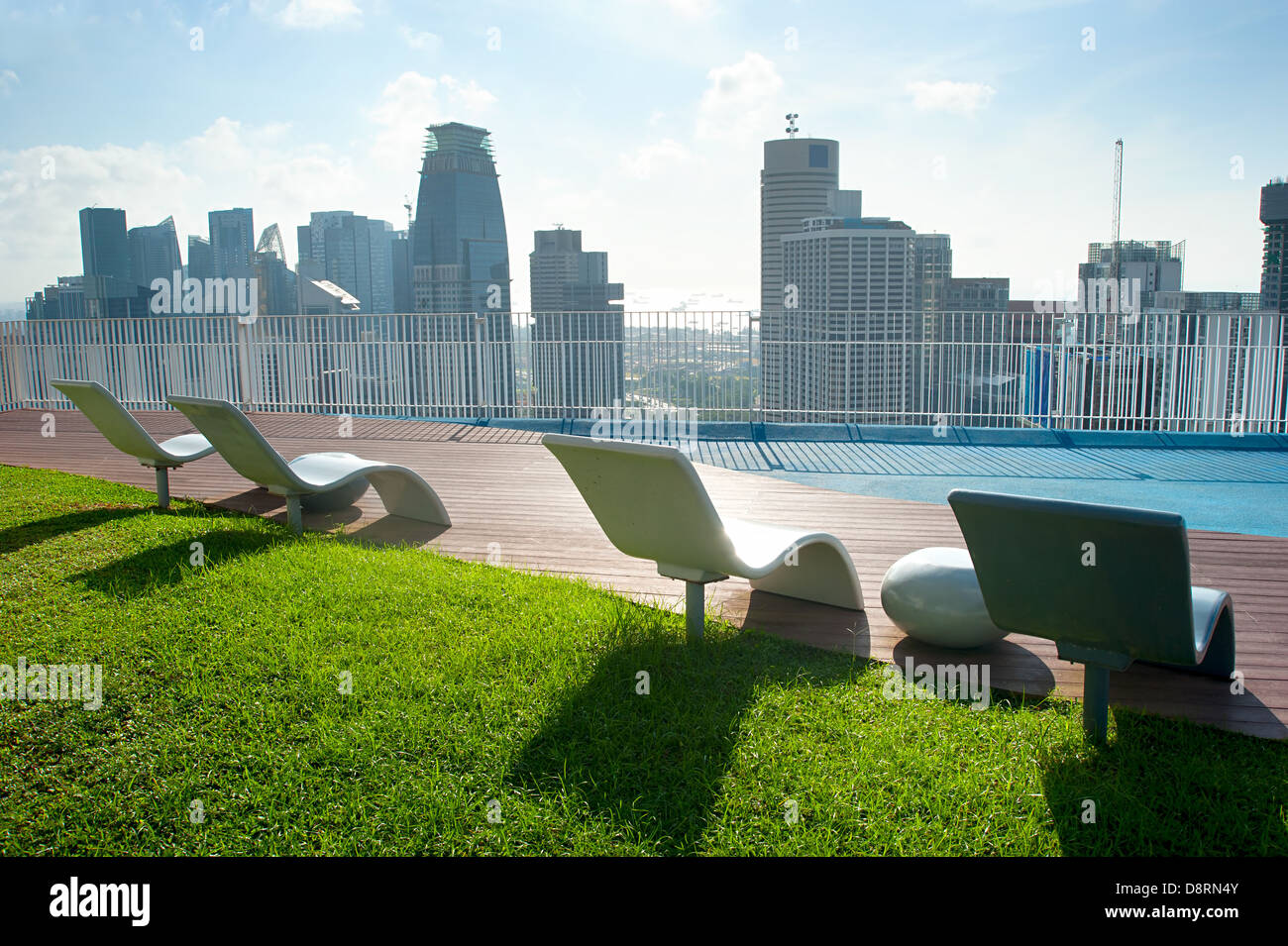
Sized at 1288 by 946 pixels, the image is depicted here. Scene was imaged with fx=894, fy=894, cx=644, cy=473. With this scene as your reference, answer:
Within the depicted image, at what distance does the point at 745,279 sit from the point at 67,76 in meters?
12.3

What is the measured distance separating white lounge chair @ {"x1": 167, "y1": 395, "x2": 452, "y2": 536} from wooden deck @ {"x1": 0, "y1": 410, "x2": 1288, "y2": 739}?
185mm

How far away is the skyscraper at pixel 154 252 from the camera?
Result: 26.6m

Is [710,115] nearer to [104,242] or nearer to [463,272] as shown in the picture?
[463,272]

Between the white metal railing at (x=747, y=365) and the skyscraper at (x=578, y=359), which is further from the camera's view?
the skyscraper at (x=578, y=359)

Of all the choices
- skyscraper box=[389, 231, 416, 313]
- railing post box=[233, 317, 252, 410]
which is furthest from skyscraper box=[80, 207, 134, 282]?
railing post box=[233, 317, 252, 410]

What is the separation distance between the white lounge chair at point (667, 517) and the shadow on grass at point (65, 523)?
406 cm

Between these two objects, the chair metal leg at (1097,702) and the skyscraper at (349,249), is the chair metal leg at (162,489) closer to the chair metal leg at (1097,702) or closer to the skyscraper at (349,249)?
the chair metal leg at (1097,702)

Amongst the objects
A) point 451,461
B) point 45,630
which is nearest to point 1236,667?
point 45,630

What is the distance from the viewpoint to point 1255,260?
1541 cm

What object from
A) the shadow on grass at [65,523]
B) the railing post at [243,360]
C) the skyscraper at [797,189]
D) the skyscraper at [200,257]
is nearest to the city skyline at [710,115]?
the railing post at [243,360]

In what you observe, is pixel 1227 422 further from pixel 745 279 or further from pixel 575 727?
pixel 575 727

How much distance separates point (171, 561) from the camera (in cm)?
536

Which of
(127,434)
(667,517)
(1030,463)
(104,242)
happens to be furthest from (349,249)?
(667,517)
